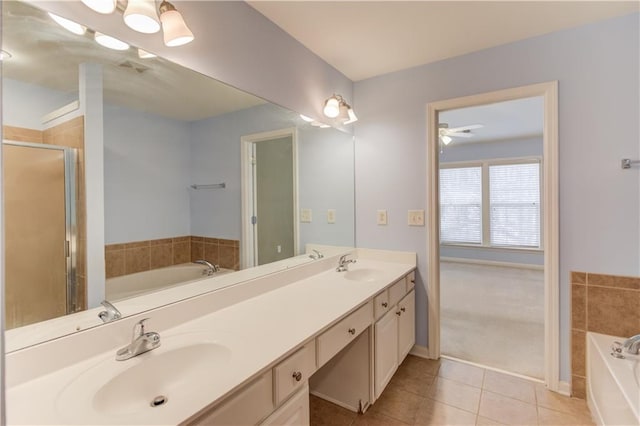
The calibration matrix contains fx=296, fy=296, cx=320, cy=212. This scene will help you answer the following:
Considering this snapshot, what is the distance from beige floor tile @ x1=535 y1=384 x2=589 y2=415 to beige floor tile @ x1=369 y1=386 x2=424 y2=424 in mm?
758

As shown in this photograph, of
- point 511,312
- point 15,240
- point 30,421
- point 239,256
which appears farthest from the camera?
point 511,312

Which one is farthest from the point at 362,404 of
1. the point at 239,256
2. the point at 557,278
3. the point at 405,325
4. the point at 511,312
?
the point at 511,312

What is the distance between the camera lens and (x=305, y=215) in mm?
2271

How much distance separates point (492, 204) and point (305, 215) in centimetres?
480

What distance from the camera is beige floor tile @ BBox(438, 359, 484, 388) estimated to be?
208 centimetres

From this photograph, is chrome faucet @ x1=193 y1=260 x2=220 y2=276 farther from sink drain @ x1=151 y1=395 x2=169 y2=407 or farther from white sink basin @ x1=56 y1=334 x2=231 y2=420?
sink drain @ x1=151 y1=395 x2=169 y2=407

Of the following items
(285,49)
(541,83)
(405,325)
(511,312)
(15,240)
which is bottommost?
(511,312)

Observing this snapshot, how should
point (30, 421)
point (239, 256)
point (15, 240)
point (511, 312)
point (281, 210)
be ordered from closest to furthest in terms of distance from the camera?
point (30, 421)
point (15, 240)
point (239, 256)
point (281, 210)
point (511, 312)

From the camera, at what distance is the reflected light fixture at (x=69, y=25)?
96cm

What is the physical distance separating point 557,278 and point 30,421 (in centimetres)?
255

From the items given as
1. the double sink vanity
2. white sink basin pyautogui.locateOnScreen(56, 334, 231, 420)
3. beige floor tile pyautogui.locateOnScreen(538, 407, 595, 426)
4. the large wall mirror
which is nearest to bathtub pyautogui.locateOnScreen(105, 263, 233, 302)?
the large wall mirror

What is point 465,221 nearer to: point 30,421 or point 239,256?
point 239,256

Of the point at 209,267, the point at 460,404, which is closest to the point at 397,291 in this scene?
the point at 460,404

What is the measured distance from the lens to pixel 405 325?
2.16 metres
